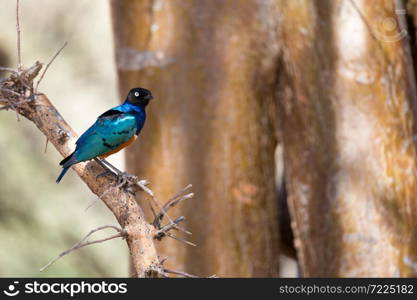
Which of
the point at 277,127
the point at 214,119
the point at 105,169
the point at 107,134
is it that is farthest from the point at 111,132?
the point at 277,127

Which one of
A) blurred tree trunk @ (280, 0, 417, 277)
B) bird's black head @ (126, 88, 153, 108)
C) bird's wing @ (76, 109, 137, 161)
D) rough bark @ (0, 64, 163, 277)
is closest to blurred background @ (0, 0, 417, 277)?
Answer: blurred tree trunk @ (280, 0, 417, 277)

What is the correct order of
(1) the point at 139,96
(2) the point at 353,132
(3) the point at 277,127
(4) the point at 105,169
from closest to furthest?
(4) the point at 105,169, (1) the point at 139,96, (2) the point at 353,132, (3) the point at 277,127

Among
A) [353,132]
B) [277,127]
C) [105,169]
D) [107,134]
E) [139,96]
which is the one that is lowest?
[105,169]

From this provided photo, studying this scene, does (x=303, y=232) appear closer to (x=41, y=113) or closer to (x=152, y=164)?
(x=152, y=164)

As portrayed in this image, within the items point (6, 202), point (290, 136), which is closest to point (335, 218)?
point (290, 136)

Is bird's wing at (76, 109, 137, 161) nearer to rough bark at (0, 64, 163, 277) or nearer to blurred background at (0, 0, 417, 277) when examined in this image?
rough bark at (0, 64, 163, 277)

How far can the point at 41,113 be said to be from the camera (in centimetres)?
268

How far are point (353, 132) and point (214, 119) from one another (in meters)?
0.76

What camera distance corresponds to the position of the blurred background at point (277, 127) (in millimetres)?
4637

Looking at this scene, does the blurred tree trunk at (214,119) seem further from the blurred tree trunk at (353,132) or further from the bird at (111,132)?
the bird at (111,132)

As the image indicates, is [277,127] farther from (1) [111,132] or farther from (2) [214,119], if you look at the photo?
(1) [111,132]

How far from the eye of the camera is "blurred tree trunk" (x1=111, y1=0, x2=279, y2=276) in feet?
15.3

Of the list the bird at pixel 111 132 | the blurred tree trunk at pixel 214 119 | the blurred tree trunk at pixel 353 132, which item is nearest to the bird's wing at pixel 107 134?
the bird at pixel 111 132

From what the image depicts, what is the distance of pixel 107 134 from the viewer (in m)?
2.84
